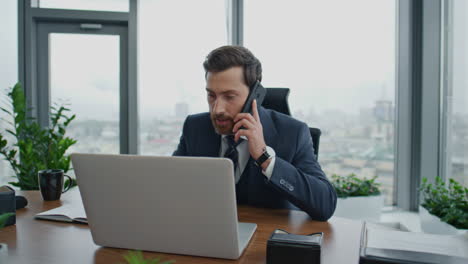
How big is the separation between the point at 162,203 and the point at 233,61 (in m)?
0.86

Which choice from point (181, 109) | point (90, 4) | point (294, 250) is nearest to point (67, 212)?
point (294, 250)

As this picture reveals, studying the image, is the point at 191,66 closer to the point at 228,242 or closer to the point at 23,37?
the point at 23,37

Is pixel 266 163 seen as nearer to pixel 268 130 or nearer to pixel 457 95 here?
pixel 268 130

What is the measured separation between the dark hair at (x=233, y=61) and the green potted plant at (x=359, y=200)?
1.44m

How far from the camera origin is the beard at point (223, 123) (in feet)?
4.68

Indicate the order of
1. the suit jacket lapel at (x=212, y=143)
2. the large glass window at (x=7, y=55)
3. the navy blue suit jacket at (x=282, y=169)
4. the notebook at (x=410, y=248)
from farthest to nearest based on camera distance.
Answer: the large glass window at (x=7, y=55) → the suit jacket lapel at (x=212, y=143) → the navy blue suit jacket at (x=282, y=169) → the notebook at (x=410, y=248)

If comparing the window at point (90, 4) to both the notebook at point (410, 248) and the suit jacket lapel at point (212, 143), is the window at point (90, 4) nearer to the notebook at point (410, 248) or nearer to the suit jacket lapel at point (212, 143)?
the suit jacket lapel at point (212, 143)

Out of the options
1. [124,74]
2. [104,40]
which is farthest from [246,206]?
[104,40]

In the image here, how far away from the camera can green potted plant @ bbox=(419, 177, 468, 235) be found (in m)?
1.93

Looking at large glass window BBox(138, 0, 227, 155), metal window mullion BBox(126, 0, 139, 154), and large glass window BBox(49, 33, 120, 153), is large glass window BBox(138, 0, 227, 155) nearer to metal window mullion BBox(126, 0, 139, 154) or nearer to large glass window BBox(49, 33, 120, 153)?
metal window mullion BBox(126, 0, 139, 154)

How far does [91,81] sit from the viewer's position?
9.94ft

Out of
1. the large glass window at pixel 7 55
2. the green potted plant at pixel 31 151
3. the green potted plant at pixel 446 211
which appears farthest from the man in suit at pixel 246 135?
the large glass window at pixel 7 55

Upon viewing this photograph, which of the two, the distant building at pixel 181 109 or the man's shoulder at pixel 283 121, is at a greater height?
the distant building at pixel 181 109

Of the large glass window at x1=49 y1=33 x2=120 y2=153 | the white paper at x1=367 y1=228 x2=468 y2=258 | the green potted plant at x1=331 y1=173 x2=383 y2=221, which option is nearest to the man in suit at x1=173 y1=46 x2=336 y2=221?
the white paper at x1=367 y1=228 x2=468 y2=258
